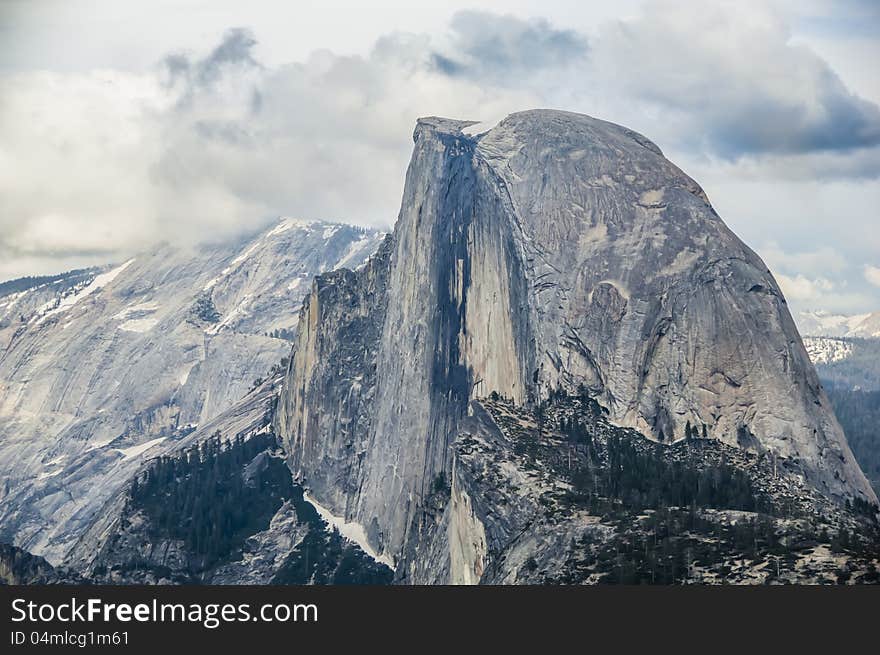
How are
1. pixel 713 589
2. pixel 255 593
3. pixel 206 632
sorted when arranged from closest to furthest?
1. pixel 206 632
2. pixel 255 593
3. pixel 713 589

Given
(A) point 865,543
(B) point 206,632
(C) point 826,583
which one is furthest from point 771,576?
(B) point 206,632

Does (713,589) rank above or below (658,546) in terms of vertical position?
below

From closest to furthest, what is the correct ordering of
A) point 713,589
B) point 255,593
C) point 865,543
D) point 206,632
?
point 206,632 < point 255,593 < point 713,589 < point 865,543

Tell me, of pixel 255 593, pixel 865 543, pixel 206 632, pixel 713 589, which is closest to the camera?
pixel 206 632

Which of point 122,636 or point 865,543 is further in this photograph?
point 865,543

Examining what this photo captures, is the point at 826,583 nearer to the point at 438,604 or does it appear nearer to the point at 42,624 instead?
the point at 438,604

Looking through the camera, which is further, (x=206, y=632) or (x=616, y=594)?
(x=616, y=594)

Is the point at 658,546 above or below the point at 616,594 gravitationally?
above

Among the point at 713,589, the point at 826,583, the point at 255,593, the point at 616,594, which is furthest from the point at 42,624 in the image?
the point at 826,583

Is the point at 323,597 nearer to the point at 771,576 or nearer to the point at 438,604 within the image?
the point at 438,604
